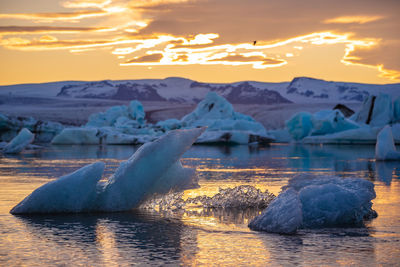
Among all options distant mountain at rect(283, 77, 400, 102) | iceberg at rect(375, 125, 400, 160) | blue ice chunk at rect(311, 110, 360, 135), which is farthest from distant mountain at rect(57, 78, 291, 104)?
iceberg at rect(375, 125, 400, 160)

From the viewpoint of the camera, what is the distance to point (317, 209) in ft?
19.9

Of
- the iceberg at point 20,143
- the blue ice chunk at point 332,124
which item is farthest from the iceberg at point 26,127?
the blue ice chunk at point 332,124

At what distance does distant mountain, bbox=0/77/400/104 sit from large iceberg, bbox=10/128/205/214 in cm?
13232

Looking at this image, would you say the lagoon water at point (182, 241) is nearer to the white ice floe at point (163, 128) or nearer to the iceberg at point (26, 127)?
the white ice floe at point (163, 128)

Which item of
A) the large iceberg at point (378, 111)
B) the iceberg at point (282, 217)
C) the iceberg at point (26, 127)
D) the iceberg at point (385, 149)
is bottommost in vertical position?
the iceberg at point (282, 217)

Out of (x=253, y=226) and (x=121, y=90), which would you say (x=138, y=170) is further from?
(x=121, y=90)

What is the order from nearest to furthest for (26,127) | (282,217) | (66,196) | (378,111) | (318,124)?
1. (282,217)
2. (66,196)
3. (318,124)
4. (378,111)
5. (26,127)

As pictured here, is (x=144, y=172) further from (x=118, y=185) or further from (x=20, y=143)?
(x=20, y=143)

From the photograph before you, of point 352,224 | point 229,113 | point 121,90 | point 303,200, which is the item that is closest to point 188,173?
point 303,200

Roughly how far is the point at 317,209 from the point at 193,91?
151913 millimetres

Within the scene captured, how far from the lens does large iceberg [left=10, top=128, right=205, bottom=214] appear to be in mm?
6715

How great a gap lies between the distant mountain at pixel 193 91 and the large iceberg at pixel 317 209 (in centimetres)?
13246

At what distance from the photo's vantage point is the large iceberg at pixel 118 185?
22.0 ft

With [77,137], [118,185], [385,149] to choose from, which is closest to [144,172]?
[118,185]
